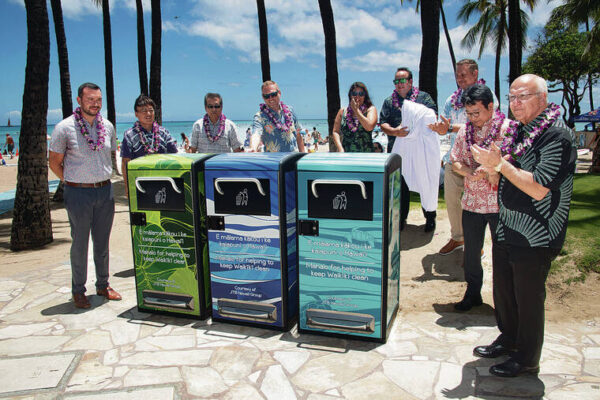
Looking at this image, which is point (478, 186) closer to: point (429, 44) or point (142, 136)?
point (142, 136)

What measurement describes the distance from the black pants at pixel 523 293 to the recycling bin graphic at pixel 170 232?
2.42 metres

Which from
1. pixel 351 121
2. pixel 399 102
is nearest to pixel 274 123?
pixel 351 121

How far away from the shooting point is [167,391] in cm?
303

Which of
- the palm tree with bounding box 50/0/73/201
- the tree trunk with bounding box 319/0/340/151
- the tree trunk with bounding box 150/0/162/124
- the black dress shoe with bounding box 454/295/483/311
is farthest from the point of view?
the tree trunk with bounding box 150/0/162/124

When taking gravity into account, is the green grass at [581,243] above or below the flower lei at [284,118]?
below

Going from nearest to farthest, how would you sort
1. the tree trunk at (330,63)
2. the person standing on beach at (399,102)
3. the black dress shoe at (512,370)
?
the black dress shoe at (512,370)
the person standing on beach at (399,102)
the tree trunk at (330,63)

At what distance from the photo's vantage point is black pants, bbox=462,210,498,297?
3971 millimetres

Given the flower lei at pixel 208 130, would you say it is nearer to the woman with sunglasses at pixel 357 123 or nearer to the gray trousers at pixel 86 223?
the woman with sunglasses at pixel 357 123

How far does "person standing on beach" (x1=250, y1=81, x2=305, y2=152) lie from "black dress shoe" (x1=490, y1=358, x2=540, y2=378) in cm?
314

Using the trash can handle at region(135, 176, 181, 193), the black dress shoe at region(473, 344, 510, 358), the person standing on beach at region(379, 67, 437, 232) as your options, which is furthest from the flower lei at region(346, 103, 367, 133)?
the black dress shoe at region(473, 344, 510, 358)

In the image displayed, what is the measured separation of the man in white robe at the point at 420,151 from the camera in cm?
573

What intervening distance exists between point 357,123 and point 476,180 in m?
2.29

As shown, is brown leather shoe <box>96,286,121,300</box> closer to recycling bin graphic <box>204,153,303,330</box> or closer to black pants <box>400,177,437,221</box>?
recycling bin graphic <box>204,153,303,330</box>

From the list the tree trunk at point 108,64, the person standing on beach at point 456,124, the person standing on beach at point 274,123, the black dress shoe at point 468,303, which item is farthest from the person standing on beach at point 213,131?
the tree trunk at point 108,64
